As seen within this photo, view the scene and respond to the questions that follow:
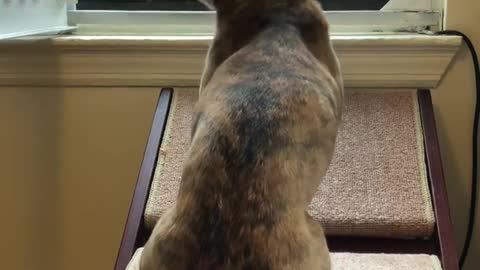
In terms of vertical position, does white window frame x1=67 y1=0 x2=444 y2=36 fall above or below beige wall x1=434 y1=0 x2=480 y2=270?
above

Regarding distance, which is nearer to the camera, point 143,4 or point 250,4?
point 250,4

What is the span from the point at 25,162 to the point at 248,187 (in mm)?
860

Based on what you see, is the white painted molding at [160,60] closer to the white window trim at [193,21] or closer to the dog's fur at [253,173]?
the white window trim at [193,21]

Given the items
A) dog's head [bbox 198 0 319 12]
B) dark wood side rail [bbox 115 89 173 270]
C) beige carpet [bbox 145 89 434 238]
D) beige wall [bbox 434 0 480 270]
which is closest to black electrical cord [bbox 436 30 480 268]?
beige wall [bbox 434 0 480 270]

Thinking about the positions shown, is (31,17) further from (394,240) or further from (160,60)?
(394,240)

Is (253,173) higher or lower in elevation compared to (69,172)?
higher

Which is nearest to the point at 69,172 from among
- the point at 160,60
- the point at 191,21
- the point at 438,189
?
the point at 160,60

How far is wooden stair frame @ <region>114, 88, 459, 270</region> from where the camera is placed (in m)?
1.12

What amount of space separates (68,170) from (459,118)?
756mm

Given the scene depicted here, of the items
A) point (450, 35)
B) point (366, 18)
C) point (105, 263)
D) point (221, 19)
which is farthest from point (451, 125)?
point (105, 263)

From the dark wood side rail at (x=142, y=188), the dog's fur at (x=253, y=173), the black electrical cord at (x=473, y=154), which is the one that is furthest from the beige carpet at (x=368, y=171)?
the dog's fur at (x=253, y=173)

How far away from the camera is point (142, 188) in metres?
1.24

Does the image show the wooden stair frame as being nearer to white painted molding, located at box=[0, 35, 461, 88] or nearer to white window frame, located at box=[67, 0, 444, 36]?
white painted molding, located at box=[0, 35, 461, 88]

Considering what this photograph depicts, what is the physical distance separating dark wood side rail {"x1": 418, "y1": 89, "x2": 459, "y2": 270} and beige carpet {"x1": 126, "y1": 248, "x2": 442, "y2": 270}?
0.02m
